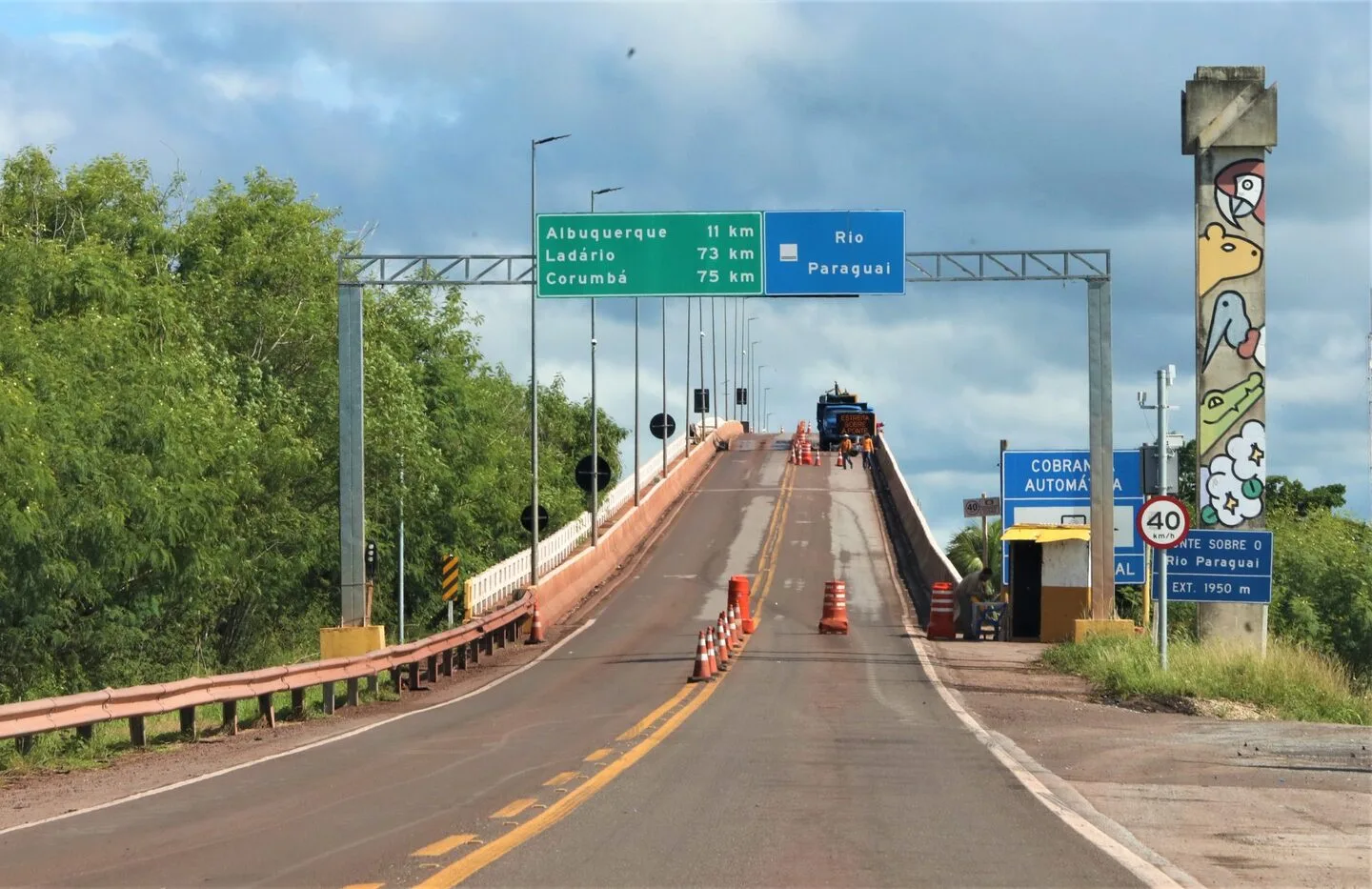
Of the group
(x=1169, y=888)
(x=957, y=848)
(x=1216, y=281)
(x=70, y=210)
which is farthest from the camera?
(x=70, y=210)

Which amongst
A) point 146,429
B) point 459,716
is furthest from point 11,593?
point 459,716

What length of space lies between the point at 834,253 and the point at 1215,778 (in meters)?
18.9

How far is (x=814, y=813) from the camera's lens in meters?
11.9

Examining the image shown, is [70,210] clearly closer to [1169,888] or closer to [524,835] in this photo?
[524,835]

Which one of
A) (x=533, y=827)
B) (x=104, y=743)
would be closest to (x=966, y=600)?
(x=104, y=743)

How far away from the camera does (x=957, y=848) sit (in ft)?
34.0

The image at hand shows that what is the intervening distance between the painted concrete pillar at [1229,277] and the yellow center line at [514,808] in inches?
817

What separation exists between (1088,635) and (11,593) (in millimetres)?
19720

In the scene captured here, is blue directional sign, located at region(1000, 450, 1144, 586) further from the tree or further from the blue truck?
the blue truck

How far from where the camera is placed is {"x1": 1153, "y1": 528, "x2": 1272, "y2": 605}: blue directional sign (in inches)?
982

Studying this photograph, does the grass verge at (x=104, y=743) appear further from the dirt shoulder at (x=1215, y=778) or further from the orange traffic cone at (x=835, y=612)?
the orange traffic cone at (x=835, y=612)

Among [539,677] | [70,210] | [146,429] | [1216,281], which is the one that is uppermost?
[70,210]

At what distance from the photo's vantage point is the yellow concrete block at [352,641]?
29.2 metres

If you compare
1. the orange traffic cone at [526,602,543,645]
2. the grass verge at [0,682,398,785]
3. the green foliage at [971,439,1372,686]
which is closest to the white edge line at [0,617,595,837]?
the grass verge at [0,682,398,785]
